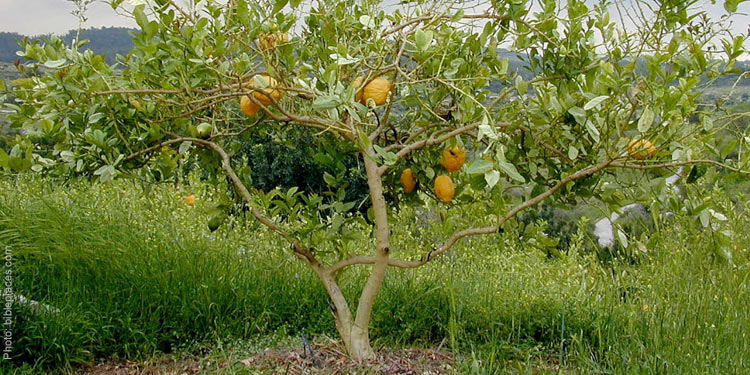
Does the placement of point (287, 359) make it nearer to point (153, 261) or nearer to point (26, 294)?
point (153, 261)

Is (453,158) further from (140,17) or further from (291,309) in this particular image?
(291,309)

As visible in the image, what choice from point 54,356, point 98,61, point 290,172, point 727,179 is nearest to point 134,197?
point 290,172

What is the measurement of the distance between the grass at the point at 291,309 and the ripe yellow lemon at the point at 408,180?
0.45m

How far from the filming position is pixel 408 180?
8.20 feet

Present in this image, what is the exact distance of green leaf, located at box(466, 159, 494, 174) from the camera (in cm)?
153

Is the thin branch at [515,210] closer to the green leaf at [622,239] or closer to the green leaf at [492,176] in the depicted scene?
the green leaf at [622,239]

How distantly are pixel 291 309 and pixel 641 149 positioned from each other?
1.81 metres

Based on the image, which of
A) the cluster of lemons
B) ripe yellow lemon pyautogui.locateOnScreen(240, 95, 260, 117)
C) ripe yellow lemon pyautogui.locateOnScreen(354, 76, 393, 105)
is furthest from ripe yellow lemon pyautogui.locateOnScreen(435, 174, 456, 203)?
ripe yellow lemon pyautogui.locateOnScreen(240, 95, 260, 117)

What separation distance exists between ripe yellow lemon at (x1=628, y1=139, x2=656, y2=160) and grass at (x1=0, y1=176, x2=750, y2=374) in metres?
0.74

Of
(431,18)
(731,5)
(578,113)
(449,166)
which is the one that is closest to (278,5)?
(431,18)

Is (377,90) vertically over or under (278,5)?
under

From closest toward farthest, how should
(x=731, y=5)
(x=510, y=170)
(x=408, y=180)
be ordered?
(x=510, y=170) → (x=731, y=5) → (x=408, y=180)

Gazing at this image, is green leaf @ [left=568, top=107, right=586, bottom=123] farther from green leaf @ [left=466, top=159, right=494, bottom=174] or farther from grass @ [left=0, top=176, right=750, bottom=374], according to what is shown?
grass @ [left=0, top=176, right=750, bottom=374]

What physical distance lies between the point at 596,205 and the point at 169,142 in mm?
1439
